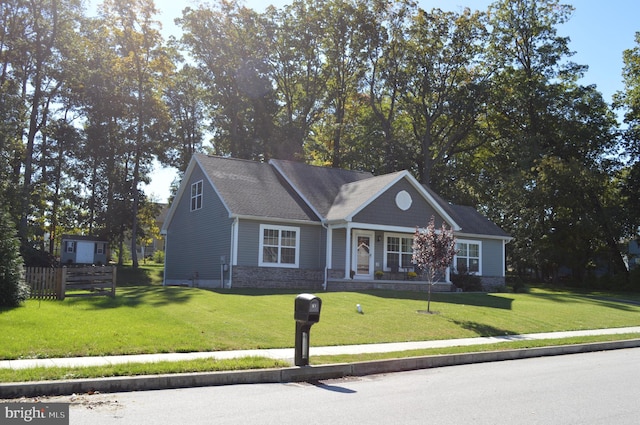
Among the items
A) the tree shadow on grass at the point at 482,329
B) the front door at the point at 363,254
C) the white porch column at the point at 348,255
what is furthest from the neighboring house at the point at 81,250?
the tree shadow on grass at the point at 482,329

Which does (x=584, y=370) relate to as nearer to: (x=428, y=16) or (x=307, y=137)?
(x=428, y=16)

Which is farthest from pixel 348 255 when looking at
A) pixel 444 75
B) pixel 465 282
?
pixel 444 75

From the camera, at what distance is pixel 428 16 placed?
43469 millimetres

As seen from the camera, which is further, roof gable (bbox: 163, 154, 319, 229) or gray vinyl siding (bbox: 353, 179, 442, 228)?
gray vinyl siding (bbox: 353, 179, 442, 228)

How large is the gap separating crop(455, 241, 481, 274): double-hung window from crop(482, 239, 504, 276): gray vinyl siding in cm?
51

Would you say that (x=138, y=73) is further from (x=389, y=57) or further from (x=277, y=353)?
(x=277, y=353)

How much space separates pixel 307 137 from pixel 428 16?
14.8 m

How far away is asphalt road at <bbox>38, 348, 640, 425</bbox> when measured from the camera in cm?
668

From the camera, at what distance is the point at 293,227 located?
25.9 meters

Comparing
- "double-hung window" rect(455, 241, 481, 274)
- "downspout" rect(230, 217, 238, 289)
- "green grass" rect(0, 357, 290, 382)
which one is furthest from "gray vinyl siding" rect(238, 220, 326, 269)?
"green grass" rect(0, 357, 290, 382)

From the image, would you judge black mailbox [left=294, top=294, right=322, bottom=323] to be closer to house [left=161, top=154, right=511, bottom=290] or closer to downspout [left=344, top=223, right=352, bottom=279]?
house [left=161, top=154, right=511, bottom=290]

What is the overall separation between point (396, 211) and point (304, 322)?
17287 mm

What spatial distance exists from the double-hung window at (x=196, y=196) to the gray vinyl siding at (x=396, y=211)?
27.0 feet

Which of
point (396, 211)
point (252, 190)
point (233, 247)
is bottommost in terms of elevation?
point (233, 247)
